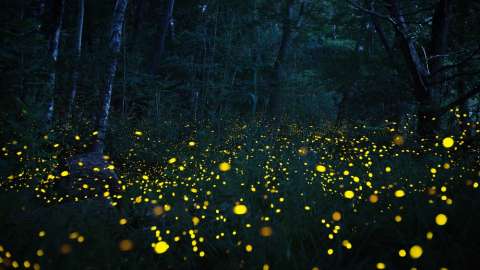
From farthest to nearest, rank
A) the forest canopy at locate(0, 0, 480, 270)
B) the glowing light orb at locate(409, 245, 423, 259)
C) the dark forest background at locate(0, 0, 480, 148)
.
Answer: the dark forest background at locate(0, 0, 480, 148) < the forest canopy at locate(0, 0, 480, 270) < the glowing light orb at locate(409, 245, 423, 259)

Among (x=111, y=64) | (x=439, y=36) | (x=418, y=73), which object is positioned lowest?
(x=111, y=64)

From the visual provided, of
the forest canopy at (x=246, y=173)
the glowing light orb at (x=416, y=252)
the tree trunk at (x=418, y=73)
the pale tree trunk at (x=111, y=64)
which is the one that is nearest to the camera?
the glowing light orb at (x=416, y=252)

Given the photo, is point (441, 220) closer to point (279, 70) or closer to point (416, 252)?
Result: point (416, 252)

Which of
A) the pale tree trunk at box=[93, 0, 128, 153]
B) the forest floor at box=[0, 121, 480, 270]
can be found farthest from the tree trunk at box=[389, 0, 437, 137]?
the pale tree trunk at box=[93, 0, 128, 153]

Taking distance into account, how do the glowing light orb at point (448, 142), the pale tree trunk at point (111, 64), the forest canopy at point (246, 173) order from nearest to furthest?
1. the forest canopy at point (246, 173)
2. the glowing light orb at point (448, 142)
3. the pale tree trunk at point (111, 64)

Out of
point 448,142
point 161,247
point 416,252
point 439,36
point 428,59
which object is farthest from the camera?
point 439,36

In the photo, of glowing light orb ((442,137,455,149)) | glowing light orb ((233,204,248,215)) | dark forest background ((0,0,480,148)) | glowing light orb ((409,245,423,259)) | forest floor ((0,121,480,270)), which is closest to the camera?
glowing light orb ((409,245,423,259))

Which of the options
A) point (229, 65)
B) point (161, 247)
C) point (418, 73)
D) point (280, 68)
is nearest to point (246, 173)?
point (161, 247)

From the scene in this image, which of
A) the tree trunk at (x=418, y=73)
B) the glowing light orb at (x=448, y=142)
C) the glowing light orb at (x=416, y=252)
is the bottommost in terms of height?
the glowing light orb at (x=416, y=252)

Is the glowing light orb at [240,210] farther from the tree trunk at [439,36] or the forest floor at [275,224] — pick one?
the tree trunk at [439,36]

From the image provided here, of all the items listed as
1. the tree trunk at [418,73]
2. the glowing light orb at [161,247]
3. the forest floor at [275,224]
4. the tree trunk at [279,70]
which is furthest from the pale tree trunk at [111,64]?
the tree trunk at [279,70]

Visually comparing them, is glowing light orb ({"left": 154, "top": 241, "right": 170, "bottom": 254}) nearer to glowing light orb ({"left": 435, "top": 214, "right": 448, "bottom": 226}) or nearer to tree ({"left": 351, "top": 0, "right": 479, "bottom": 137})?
glowing light orb ({"left": 435, "top": 214, "right": 448, "bottom": 226})
